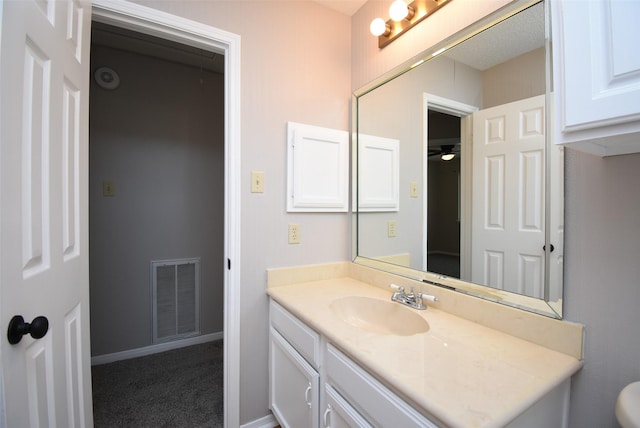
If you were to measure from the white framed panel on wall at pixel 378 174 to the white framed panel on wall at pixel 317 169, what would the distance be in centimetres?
11

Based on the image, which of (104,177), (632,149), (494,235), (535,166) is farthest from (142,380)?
(632,149)

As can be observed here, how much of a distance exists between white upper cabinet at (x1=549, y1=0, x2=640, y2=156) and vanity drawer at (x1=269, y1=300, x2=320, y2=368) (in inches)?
40.9

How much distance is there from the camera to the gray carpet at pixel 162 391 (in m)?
1.61

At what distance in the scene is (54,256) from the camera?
865 millimetres

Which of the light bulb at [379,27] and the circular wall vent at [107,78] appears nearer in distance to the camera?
the light bulb at [379,27]

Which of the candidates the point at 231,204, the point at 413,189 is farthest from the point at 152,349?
the point at 413,189

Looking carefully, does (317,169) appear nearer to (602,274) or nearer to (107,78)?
(602,274)

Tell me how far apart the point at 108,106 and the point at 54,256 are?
6.20 feet

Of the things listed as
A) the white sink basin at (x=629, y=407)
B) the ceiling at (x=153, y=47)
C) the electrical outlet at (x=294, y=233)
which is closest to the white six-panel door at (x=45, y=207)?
the electrical outlet at (x=294, y=233)

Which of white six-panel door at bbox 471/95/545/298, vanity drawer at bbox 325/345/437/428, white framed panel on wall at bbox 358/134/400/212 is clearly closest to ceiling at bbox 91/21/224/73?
white framed panel on wall at bbox 358/134/400/212

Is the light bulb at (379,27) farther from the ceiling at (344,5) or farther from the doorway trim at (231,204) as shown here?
the doorway trim at (231,204)

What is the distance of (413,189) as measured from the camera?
144 cm

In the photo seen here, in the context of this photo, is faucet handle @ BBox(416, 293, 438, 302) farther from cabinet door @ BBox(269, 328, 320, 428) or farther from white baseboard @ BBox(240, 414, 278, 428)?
white baseboard @ BBox(240, 414, 278, 428)

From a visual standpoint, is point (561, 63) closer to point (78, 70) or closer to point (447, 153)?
point (447, 153)
